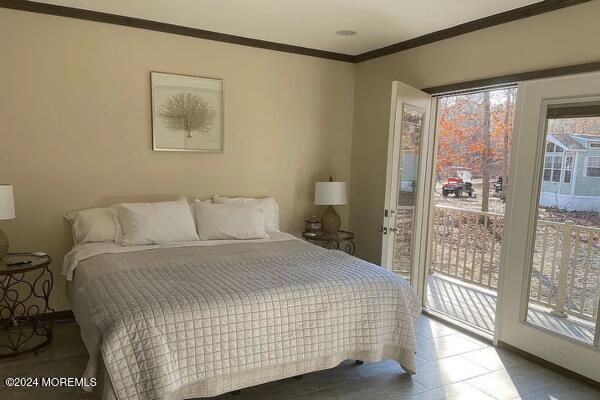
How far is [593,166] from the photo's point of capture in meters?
2.71

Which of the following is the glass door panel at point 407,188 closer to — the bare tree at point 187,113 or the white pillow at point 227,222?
the white pillow at point 227,222

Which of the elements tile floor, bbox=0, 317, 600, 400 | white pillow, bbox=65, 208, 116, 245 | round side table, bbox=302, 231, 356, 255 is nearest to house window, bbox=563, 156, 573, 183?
tile floor, bbox=0, 317, 600, 400

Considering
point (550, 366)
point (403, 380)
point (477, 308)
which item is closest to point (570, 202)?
point (550, 366)

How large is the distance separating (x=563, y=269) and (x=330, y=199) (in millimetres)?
2068

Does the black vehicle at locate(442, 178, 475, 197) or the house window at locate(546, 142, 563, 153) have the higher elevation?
the house window at locate(546, 142, 563, 153)

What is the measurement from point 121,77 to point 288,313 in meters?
2.59

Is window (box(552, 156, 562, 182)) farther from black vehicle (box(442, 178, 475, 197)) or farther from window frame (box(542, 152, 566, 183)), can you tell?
black vehicle (box(442, 178, 475, 197))

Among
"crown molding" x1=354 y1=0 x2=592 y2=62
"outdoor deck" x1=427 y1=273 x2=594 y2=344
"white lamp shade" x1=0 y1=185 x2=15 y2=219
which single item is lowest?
"outdoor deck" x1=427 y1=273 x2=594 y2=344

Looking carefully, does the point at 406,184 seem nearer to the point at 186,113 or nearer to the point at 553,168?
the point at 553,168

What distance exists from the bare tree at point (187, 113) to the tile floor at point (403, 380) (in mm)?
1979

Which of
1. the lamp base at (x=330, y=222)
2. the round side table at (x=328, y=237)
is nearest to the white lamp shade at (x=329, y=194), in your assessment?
the lamp base at (x=330, y=222)

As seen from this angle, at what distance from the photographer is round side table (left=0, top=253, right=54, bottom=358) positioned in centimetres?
296

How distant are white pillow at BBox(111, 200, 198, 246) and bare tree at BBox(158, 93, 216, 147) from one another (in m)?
0.79

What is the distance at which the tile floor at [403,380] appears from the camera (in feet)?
8.22
